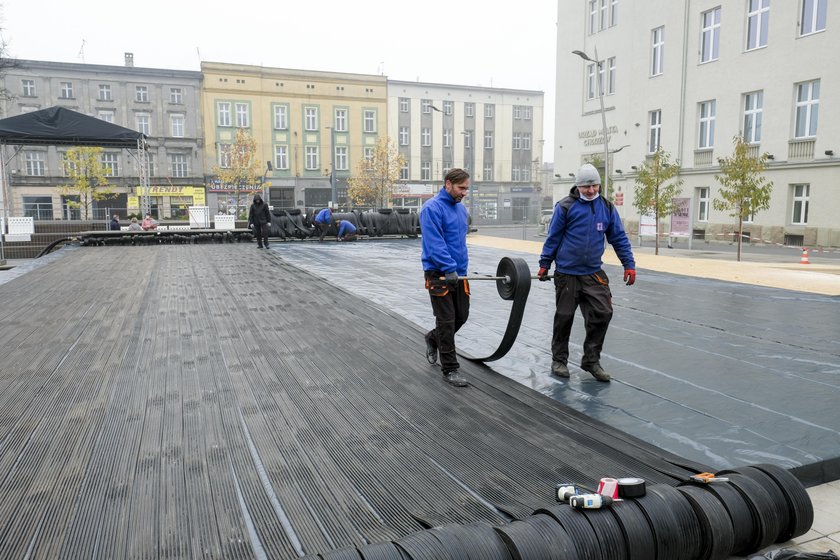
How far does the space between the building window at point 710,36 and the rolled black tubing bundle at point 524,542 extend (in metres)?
29.5

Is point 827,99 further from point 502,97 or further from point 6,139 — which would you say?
point 502,97

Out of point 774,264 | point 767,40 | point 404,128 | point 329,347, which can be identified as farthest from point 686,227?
point 404,128

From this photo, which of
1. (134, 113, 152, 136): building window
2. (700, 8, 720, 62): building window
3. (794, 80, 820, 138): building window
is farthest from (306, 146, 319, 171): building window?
(794, 80, 820, 138): building window

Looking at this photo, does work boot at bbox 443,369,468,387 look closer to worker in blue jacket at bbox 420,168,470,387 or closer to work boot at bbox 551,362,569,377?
worker in blue jacket at bbox 420,168,470,387

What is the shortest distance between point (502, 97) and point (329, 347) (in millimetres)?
58823

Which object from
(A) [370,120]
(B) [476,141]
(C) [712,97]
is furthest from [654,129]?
(B) [476,141]

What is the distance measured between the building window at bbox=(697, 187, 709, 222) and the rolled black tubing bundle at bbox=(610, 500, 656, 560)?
92.0 ft

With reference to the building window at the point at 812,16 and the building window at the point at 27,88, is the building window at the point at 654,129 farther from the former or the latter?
the building window at the point at 27,88

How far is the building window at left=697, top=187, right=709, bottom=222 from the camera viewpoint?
1103 inches

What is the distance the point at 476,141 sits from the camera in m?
61.2

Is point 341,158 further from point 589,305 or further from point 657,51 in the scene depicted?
point 589,305

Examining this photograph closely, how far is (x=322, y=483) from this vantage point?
10.8 ft

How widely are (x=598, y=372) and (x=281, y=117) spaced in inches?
2065

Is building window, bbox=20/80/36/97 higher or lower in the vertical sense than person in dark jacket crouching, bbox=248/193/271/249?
higher
